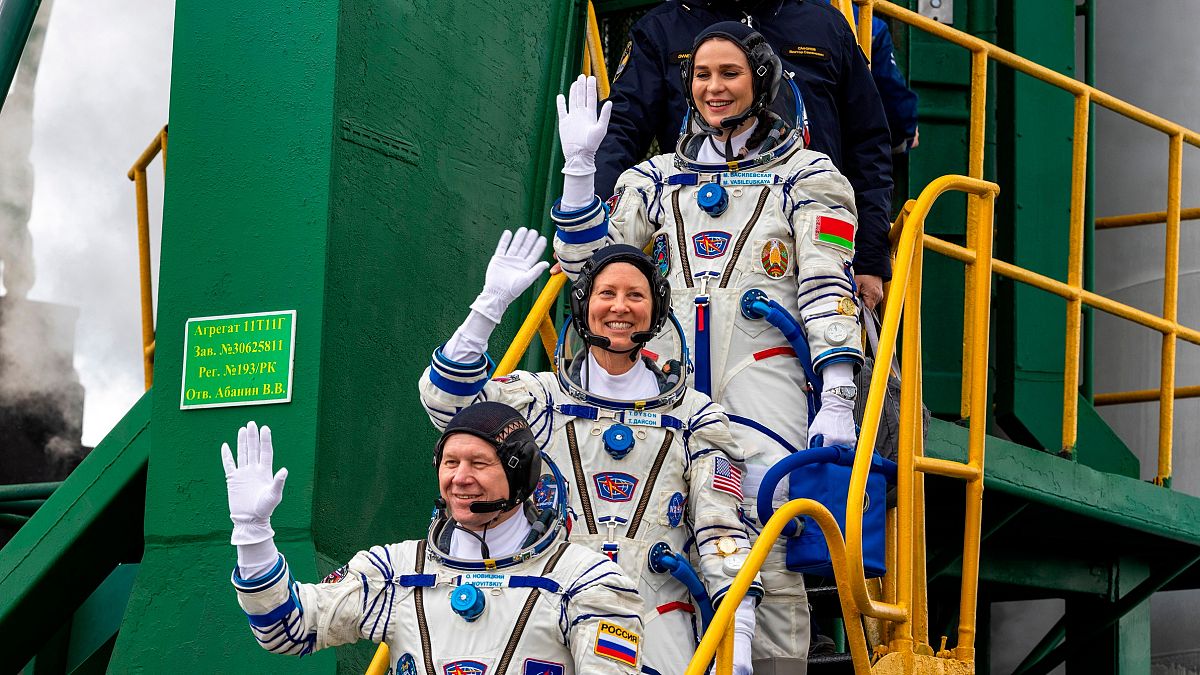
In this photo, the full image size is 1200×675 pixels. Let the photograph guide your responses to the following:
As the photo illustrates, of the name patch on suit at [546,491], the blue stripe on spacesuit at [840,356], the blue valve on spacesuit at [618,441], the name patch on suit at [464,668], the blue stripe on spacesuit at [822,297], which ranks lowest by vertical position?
the name patch on suit at [464,668]

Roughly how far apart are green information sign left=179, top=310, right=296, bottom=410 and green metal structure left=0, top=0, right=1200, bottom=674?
1.8 inches

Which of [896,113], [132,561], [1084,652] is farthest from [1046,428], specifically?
[132,561]

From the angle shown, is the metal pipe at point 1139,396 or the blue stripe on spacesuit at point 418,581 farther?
the metal pipe at point 1139,396

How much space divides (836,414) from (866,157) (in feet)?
4.14

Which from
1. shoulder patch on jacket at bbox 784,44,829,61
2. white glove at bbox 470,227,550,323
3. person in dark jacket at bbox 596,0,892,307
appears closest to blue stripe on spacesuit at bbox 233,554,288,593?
white glove at bbox 470,227,550,323

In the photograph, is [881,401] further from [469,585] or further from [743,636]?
[469,585]

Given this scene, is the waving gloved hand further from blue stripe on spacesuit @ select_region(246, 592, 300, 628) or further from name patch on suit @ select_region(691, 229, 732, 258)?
blue stripe on spacesuit @ select_region(246, 592, 300, 628)

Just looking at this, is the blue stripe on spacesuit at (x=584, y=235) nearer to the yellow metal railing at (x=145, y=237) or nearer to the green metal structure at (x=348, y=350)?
the green metal structure at (x=348, y=350)

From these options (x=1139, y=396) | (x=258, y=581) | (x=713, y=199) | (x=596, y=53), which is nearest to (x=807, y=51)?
(x=713, y=199)

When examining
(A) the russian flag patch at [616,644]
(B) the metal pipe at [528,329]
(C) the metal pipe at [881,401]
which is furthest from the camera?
(B) the metal pipe at [528,329]

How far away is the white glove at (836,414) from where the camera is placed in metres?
4.75

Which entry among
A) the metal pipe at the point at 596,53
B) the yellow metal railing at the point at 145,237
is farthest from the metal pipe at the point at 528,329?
the yellow metal railing at the point at 145,237

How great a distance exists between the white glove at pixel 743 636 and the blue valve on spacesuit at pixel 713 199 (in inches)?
52.9

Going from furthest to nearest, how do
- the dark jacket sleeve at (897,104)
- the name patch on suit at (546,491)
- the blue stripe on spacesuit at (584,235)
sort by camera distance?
the dark jacket sleeve at (897,104) → the blue stripe on spacesuit at (584,235) → the name patch on suit at (546,491)
